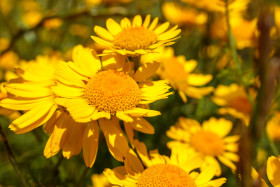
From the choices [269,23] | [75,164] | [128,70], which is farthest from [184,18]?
[269,23]

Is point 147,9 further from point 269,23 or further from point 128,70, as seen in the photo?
point 269,23

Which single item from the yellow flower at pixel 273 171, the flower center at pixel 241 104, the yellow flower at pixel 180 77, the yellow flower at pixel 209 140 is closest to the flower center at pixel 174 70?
the yellow flower at pixel 180 77

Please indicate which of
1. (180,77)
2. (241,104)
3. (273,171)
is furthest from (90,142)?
(241,104)

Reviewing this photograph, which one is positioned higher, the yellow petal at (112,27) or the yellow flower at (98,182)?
the yellow petal at (112,27)

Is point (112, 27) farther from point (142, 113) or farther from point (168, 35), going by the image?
point (142, 113)

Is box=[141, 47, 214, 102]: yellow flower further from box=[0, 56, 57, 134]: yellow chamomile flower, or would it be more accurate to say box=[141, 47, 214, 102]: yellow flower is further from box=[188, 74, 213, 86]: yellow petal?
box=[0, 56, 57, 134]: yellow chamomile flower

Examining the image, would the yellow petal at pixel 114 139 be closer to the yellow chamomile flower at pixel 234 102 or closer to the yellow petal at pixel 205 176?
the yellow petal at pixel 205 176

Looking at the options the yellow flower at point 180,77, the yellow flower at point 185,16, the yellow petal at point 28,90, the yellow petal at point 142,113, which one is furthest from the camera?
the yellow flower at point 185,16
